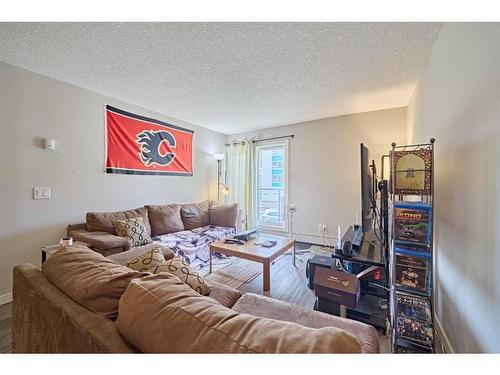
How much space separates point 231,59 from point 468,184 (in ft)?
6.54

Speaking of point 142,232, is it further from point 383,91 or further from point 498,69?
point 383,91

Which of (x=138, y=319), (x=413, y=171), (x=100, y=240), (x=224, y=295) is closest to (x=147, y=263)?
(x=224, y=295)

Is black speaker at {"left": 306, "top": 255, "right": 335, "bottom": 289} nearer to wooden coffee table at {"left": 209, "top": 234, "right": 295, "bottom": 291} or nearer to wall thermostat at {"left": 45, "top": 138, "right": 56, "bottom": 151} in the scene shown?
wooden coffee table at {"left": 209, "top": 234, "right": 295, "bottom": 291}

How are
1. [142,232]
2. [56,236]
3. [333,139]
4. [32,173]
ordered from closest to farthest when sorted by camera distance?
[32,173]
[56,236]
[142,232]
[333,139]

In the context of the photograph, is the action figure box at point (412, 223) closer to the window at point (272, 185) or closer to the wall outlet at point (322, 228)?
the wall outlet at point (322, 228)

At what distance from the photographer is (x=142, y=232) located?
8.21 feet

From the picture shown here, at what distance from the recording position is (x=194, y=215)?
11.5ft

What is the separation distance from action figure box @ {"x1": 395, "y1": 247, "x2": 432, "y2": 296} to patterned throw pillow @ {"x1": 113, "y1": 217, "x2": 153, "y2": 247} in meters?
2.51

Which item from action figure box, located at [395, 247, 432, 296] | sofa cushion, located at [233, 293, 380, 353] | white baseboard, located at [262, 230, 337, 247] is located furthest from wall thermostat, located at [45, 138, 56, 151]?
white baseboard, located at [262, 230, 337, 247]

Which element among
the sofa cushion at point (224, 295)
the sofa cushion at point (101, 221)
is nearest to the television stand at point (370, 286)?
the sofa cushion at point (224, 295)

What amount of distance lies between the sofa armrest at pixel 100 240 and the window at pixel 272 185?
2781mm

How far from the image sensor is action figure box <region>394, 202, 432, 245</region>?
1221mm
